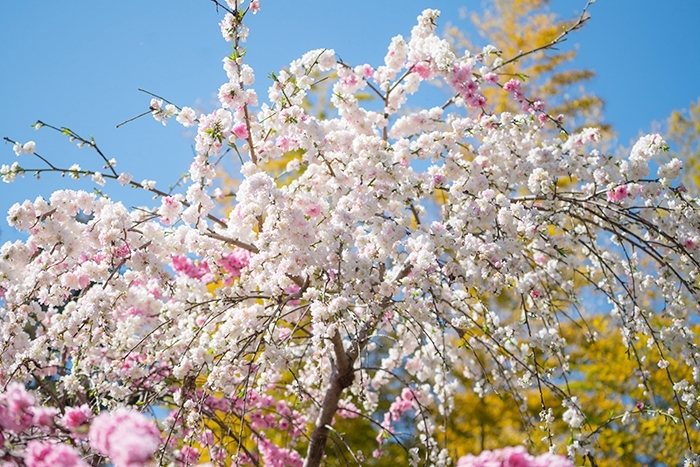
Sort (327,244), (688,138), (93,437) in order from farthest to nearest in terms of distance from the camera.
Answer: (688,138)
(327,244)
(93,437)

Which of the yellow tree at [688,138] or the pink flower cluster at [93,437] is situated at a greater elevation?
the yellow tree at [688,138]

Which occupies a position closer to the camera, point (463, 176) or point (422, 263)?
point (422, 263)

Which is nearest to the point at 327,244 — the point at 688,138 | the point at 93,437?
the point at 93,437

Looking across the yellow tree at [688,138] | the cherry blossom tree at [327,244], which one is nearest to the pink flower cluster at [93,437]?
the cherry blossom tree at [327,244]

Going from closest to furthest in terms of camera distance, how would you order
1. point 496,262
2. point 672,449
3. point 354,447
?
point 496,262
point 672,449
point 354,447

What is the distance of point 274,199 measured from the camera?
2.90 m

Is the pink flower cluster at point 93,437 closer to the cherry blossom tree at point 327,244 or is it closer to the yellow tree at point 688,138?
the cherry blossom tree at point 327,244

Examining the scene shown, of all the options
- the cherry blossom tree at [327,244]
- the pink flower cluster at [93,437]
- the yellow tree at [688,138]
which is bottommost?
the pink flower cluster at [93,437]

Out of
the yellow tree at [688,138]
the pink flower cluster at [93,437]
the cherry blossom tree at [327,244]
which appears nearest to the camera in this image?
the pink flower cluster at [93,437]

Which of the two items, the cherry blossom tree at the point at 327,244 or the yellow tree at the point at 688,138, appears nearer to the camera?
the cherry blossom tree at the point at 327,244

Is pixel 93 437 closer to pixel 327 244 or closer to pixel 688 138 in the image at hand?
pixel 327 244

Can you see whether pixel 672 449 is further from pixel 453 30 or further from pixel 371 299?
pixel 453 30

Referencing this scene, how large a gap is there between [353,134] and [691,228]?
188cm

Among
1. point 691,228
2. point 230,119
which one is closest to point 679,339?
point 691,228
